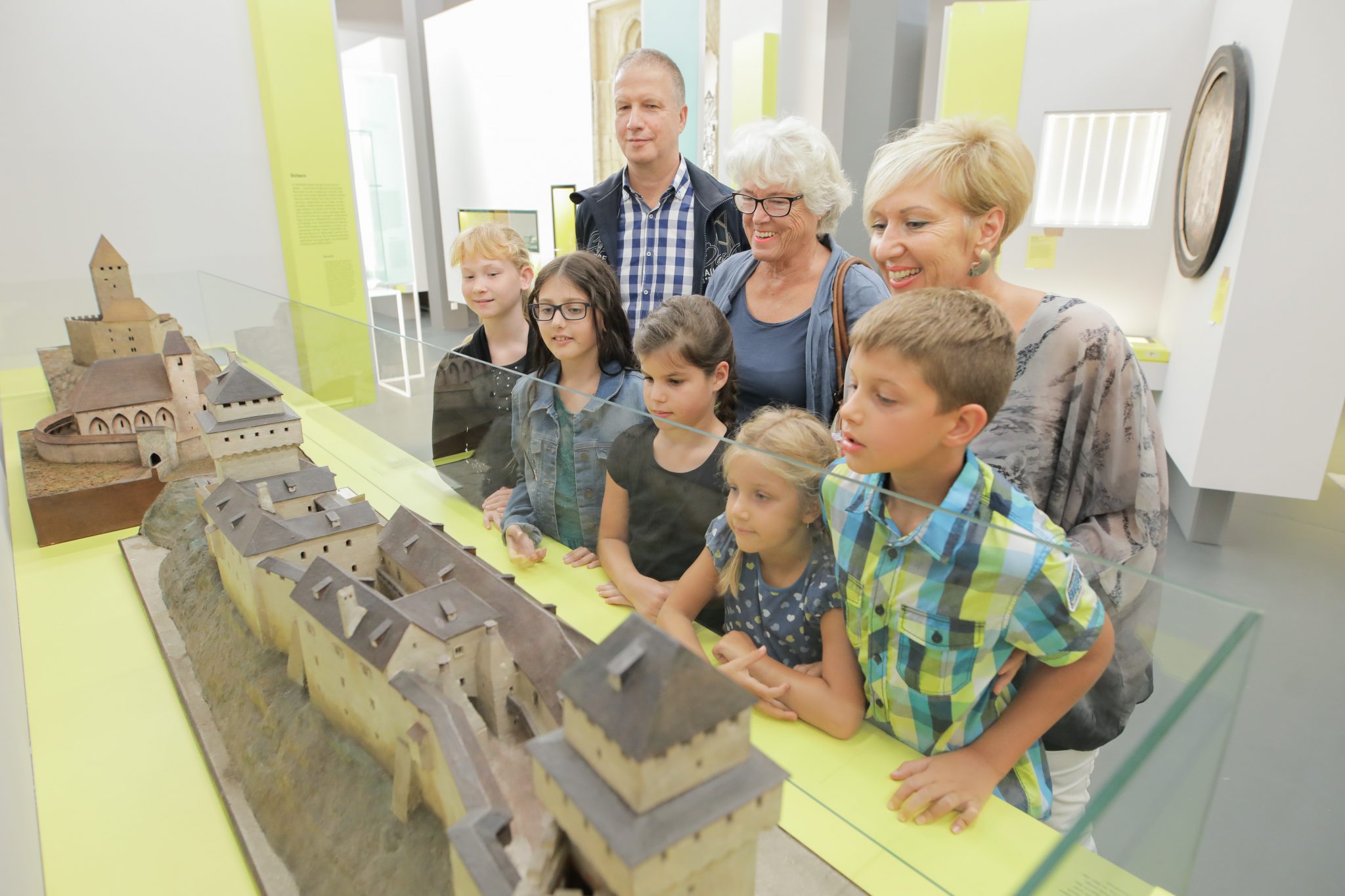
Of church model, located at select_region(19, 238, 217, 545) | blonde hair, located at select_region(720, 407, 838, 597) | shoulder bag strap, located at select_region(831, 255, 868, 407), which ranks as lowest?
church model, located at select_region(19, 238, 217, 545)

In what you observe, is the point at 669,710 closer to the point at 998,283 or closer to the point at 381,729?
the point at 381,729

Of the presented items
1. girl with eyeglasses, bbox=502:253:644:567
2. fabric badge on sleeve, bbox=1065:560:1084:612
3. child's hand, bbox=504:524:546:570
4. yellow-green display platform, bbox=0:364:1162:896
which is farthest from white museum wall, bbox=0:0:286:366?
fabric badge on sleeve, bbox=1065:560:1084:612

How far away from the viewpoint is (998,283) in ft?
6.98

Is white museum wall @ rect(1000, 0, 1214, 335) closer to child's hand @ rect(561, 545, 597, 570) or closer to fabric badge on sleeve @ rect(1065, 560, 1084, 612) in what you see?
child's hand @ rect(561, 545, 597, 570)

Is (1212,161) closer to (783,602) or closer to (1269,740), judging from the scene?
(1269,740)

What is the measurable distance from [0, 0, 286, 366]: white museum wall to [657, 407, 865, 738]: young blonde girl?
7.18 m

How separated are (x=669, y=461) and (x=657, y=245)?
2.20 m

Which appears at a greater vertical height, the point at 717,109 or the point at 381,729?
the point at 717,109

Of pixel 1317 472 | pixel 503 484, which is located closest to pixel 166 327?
pixel 503 484

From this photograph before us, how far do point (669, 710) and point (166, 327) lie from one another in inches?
→ 237

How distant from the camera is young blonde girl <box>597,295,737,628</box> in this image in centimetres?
182

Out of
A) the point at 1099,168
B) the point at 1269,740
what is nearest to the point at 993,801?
the point at 1269,740

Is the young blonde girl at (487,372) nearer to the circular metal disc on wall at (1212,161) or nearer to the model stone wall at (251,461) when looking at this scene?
the model stone wall at (251,461)

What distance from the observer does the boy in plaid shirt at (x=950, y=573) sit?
54.0 inches
